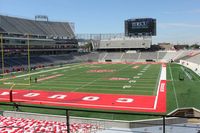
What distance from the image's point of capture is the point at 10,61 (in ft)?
172

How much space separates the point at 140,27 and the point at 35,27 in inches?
988

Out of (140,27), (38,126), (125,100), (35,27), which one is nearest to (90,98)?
(125,100)

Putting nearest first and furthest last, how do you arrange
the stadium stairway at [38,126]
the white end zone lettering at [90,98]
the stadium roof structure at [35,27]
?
the stadium stairway at [38,126] → the white end zone lettering at [90,98] → the stadium roof structure at [35,27]

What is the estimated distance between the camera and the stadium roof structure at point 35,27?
61.4m

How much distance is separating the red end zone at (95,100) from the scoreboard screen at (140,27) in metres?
52.9

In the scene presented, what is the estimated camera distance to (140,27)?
7662 centimetres

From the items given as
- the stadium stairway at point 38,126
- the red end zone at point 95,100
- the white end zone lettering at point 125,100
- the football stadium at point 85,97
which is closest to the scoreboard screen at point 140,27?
the football stadium at point 85,97

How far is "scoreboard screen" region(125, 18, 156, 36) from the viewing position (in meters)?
75.6

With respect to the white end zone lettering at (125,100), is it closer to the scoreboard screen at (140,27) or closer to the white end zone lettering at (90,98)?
the white end zone lettering at (90,98)

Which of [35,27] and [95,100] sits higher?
[35,27]

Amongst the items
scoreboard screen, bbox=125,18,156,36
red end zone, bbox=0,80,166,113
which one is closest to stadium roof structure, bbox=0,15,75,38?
scoreboard screen, bbox=125,18,156,36

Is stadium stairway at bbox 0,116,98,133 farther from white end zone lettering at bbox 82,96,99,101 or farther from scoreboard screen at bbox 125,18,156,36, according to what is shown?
scoreboard screen at bbox 125,18,156,36

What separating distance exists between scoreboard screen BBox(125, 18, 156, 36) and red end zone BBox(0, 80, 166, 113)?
52.9 metres

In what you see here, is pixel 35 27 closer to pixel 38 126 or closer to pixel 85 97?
pixel 85 97
